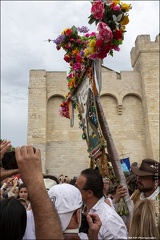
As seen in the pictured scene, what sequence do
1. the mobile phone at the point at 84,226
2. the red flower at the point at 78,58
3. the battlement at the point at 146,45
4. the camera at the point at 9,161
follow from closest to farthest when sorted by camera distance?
the camera at the point at 9,161 < the mobile phone at the point at 84,226 < the red flower at the point at 78,58 < the battlement at the point at 146,45

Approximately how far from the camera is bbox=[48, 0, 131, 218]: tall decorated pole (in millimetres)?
3307

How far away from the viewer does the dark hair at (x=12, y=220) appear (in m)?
1.43

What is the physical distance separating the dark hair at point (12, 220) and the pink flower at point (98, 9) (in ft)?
9.10

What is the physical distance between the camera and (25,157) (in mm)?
1402

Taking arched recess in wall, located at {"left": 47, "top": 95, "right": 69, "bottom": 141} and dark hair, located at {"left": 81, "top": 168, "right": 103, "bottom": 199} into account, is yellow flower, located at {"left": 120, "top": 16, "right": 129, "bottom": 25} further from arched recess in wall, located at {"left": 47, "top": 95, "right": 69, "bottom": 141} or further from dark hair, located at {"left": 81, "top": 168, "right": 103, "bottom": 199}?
arched recess in wall, located at {"left": 47, "top": 95, "right": 69, "bottom": 141}

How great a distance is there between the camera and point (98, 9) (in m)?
3.27

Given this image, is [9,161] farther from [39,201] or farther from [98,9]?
[98,9]

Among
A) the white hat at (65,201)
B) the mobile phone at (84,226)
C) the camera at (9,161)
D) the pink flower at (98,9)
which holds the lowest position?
the mobile phone at (84,226)

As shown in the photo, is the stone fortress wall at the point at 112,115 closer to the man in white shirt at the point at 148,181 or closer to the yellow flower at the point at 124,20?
the man in white shirt at the point at 148,181

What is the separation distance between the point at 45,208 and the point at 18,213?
30 cm

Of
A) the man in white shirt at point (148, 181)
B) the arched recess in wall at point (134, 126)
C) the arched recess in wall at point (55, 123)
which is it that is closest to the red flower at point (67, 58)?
the man in white shirt at point (148, 181)

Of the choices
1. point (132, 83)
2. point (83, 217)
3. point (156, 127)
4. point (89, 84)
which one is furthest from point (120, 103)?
point (83, 217)

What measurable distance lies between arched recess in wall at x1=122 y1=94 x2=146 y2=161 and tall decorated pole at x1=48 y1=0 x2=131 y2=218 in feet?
47.0

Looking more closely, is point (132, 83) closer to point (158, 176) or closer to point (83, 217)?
point (158, 176)
